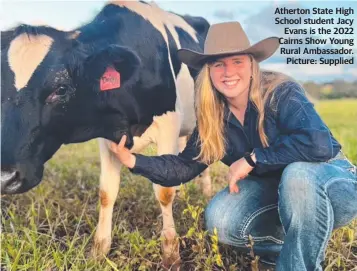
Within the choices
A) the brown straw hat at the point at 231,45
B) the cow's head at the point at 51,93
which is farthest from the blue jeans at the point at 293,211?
the cow's head at the point at 51,93

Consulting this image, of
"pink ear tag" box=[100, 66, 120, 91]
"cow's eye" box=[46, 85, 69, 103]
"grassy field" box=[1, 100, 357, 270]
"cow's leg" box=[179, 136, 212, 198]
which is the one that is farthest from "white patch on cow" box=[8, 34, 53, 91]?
"cow's leg" box=[179, 136, 212, 198]

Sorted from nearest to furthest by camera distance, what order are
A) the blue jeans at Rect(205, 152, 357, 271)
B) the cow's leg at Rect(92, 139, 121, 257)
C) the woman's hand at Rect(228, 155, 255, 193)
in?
the blue jeans at Rect(205, 152, 357, 271), the woman's hand at Rect(228, 155, 255, 193), the cow's leg at Rect(92, 139, 121, 257)

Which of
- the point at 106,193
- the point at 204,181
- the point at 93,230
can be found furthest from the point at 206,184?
the point at 93,230

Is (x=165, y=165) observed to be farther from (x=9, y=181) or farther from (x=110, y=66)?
(x=9, y=181)

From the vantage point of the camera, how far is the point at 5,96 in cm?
258

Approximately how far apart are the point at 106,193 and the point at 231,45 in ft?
4.65

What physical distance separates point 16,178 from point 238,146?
→ 4.02ft

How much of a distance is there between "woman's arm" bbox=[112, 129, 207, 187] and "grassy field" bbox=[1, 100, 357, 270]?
13 cm

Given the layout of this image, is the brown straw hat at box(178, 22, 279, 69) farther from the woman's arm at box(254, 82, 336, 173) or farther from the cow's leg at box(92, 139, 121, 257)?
the cow's leg at box(92, 139, 121, 257)

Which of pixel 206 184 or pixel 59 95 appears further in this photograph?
pixel 206 184

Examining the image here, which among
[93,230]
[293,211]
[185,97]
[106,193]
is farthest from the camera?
[185,97]

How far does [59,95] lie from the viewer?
2.70m

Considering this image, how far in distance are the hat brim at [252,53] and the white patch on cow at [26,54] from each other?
774mm

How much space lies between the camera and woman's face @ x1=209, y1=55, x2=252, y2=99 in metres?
2.60
